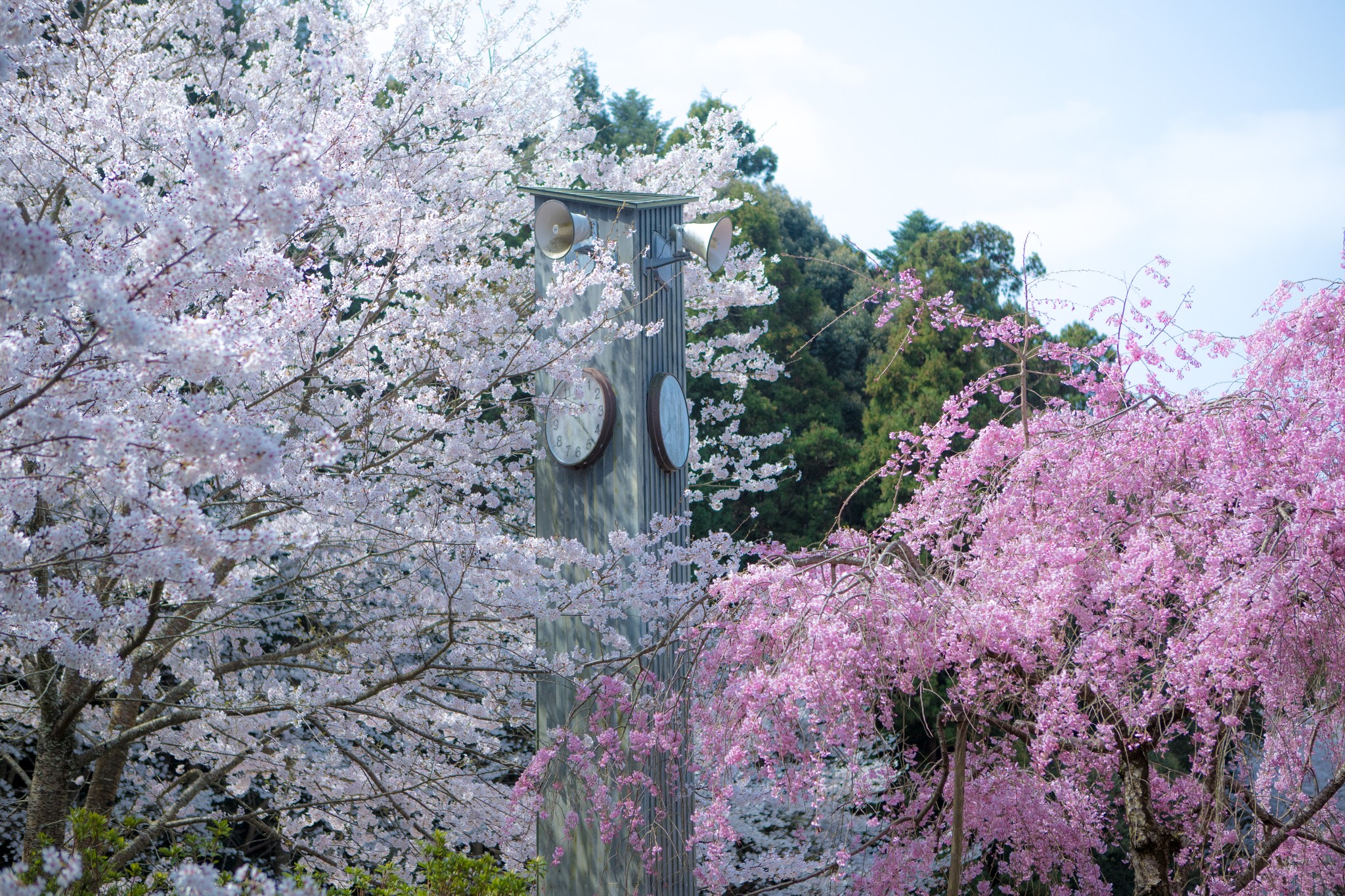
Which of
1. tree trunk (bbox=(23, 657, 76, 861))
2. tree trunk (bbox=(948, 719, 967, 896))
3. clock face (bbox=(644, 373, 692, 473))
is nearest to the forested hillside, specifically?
clock face (bbox=(644, 373, 692, 473))

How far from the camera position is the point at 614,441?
441 centimetres

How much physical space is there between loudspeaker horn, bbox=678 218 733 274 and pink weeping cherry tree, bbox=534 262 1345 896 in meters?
1.29

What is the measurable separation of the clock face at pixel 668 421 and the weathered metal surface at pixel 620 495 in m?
0.03

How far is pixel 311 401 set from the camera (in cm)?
410

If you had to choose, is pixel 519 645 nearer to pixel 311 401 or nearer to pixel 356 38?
pixel 311 401

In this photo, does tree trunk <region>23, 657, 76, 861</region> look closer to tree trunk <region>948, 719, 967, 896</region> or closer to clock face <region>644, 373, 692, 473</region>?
clock face <region>644, 373, 692, 473</region>

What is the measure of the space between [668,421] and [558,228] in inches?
36.8

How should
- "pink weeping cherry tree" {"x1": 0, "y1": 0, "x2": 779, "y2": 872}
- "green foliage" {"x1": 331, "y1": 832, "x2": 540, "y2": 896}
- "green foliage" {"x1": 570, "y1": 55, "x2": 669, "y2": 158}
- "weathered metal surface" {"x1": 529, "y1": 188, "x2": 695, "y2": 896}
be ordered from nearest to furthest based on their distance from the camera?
"pink weeping cherry tree" {"x1": 0, "y1": 0, "x2": 779, "y2": 872}, "green foliage" {"x1": 331, "y1": 832, "x2": 540, "y2": 896}, "weathered metal surface" {"x1": 529, "y1": 188, "x2": 695, "y2": 896}, "green foliage" {"x1": 570, "y1": 55, "x2": 669, "y2": 158}

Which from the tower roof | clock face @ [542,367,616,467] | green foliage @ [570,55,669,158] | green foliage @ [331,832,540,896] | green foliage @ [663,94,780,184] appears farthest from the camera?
green foliage @ [663,94,780,184]

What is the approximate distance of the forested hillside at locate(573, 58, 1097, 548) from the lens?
11.2 meters

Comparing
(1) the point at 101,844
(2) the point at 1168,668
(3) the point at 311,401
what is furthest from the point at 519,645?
(2) the point at 1168,668

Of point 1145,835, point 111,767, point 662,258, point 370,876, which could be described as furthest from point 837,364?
point 370,876

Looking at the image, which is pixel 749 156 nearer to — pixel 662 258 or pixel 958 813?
pixel 662 258

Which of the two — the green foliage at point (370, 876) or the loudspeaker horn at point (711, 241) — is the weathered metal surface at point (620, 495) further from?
the green foliage at point (370, 876)
